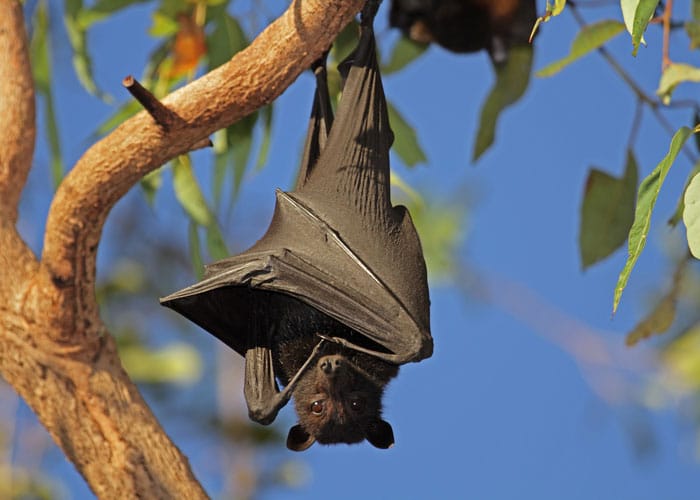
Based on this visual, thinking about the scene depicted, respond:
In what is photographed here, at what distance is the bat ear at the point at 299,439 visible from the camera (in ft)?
12.6

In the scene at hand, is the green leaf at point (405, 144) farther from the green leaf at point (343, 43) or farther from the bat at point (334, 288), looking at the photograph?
the bat at point (334, 288)

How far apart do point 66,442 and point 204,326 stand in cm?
58

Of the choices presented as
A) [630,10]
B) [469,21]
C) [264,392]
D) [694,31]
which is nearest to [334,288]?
[264,392]

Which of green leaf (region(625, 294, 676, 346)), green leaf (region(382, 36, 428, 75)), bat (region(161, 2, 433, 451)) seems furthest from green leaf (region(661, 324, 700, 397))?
bat (region(161, 2, 433, 451))

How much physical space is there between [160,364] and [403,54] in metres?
3.84

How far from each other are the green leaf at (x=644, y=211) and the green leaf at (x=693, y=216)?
93mm

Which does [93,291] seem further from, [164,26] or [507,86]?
[507,86]

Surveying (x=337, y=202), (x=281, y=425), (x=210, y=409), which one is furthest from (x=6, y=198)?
(x=210, y=409)

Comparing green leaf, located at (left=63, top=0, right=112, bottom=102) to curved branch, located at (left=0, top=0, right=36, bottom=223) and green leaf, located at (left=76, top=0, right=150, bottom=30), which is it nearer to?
green leaf, located at (left=76, top=0, right=150, bottom=30)

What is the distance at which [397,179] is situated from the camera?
4.45m

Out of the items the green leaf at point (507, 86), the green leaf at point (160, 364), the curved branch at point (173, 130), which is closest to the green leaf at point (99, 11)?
the curved branch at point (173, 130)

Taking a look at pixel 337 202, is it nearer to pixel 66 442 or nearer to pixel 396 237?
pixel 396 237

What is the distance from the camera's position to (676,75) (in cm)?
362

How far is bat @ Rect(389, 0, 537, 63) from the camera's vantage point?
16.3 ft
